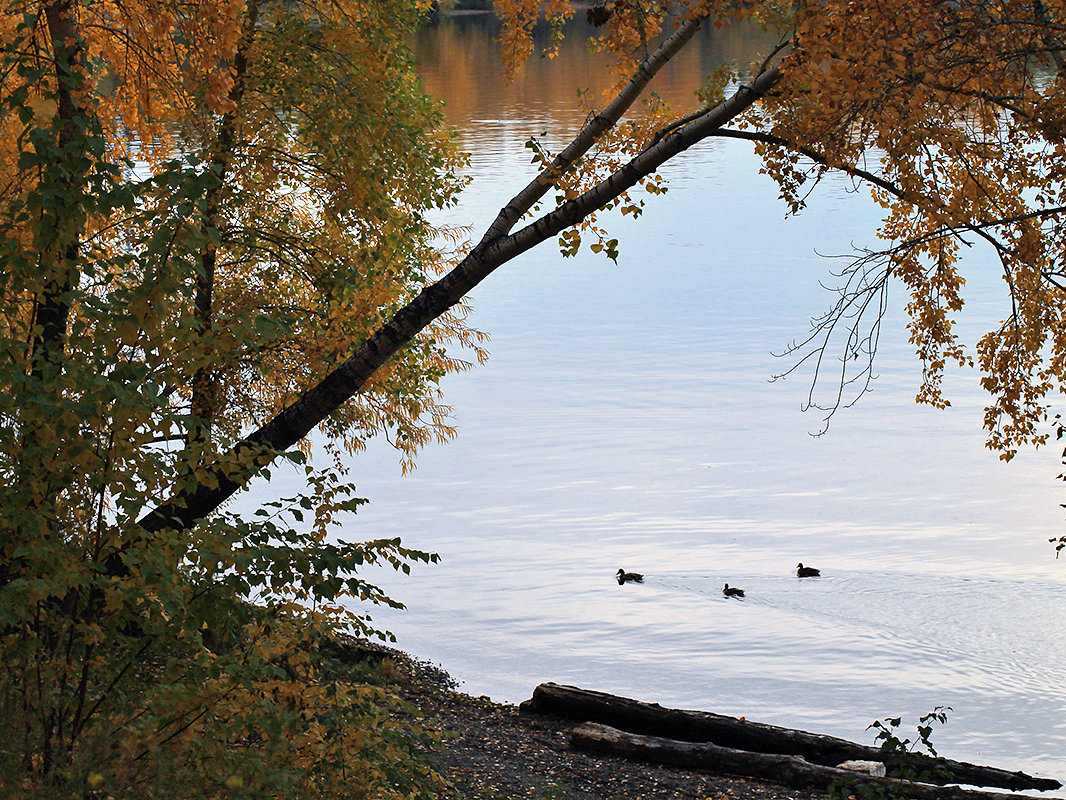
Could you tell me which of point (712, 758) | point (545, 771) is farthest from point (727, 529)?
point (545, 771)

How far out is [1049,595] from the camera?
1459 centimetres

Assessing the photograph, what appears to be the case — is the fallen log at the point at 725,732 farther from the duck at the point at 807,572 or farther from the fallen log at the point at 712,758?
the duck at the point at 807,572

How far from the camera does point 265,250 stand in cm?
1089

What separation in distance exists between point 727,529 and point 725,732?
7.31 meters

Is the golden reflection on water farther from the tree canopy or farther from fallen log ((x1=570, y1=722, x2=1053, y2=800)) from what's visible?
fallen log ((x1=570, y1=722, x2=1053, y2=800))

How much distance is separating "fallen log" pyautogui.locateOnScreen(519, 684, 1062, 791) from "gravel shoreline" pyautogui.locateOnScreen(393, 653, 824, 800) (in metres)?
0.24

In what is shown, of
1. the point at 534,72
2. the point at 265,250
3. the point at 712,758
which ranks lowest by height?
the point at 712,758

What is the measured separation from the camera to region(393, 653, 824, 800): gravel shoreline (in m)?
8.36

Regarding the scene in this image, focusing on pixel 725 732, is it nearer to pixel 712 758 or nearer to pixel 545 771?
pixel 712 758

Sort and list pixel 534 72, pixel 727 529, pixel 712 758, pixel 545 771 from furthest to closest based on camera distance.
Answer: pixel 534 72, pixel 727 529, pixel 712 758, pixel 545 771

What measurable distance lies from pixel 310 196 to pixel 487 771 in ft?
19.5

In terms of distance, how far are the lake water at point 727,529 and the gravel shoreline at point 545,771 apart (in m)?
1.83

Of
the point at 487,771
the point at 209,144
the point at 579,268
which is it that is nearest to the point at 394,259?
the point at 209,144

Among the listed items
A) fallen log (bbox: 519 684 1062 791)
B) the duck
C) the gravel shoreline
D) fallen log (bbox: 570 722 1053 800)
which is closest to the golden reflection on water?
the duck
